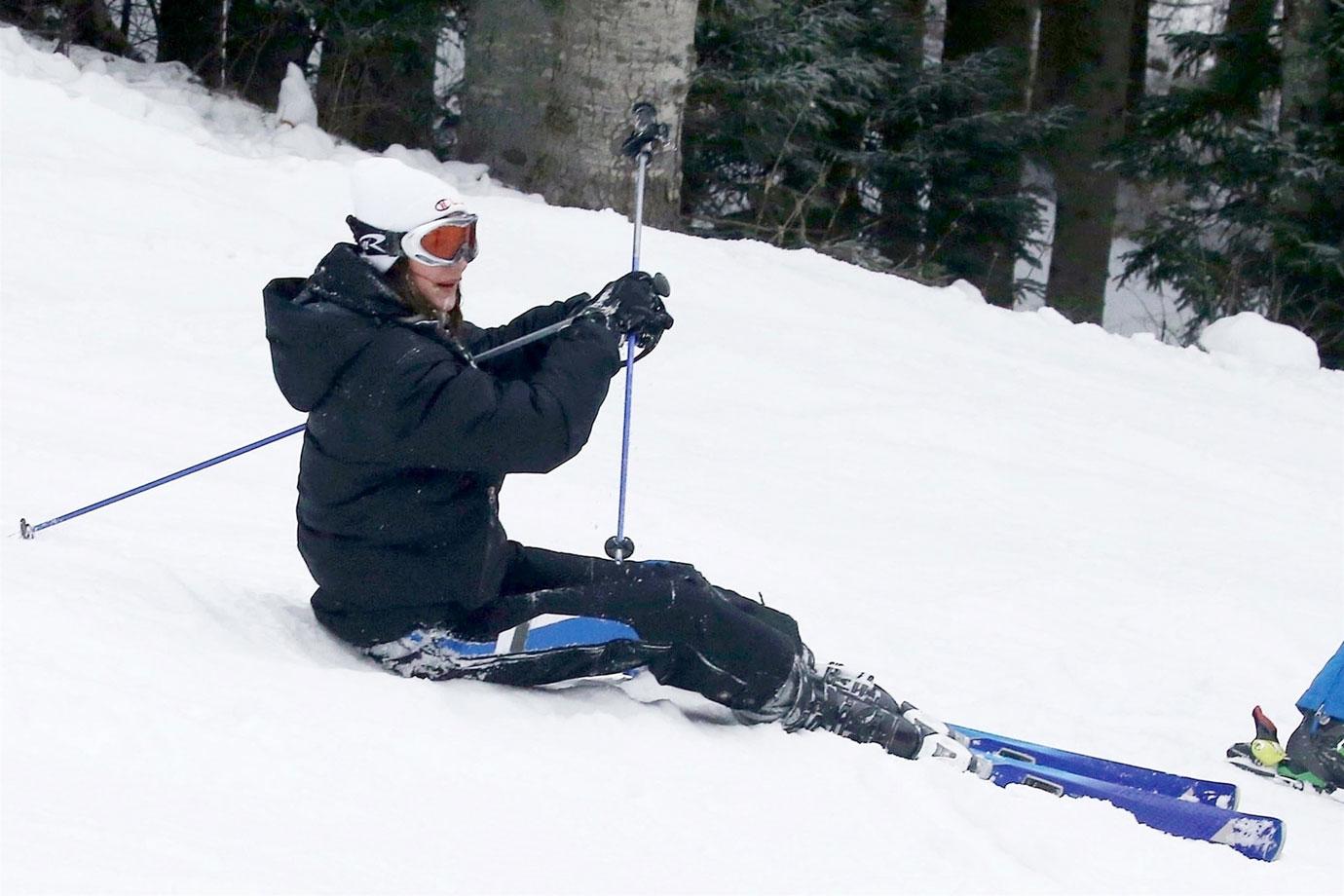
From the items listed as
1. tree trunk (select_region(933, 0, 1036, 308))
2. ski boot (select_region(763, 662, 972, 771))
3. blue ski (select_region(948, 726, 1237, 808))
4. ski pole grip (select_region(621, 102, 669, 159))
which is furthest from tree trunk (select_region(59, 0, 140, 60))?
blue ski (select_region(948, 726, 1237, 808))

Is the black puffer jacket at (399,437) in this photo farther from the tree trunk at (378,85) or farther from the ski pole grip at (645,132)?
the tree trunk at (378,85)

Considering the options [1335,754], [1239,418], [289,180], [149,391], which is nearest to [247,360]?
[149,391]

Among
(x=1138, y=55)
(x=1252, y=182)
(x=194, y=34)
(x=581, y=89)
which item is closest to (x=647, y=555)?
(x=581, y=89)

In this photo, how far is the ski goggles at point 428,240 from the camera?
3783mm

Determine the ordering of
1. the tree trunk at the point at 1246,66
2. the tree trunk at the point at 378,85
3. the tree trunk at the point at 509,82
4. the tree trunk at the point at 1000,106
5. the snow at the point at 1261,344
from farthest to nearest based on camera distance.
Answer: the tree trunk at the point at 1000,106
the tree trunk at the point at 1246,66
the tree trunk at the point at 378,85
the tree trunk at the point at 509,82
the snow at the point at 1261,344

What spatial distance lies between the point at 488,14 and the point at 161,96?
2.22 m

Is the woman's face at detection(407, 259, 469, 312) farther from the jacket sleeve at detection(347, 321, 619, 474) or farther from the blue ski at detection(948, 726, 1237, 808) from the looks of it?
the blue ski at detection(948, 726, 1237, 808)

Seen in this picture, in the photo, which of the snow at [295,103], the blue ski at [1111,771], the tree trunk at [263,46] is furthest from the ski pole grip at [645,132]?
the tree trunk at [263,46]

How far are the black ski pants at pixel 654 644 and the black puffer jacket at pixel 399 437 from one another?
11 centimetres

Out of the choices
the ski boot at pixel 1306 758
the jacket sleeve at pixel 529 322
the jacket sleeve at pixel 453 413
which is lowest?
the ski boot at pixel 1306 758

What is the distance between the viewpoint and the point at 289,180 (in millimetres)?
8977

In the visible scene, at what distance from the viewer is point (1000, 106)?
15367 millimetres

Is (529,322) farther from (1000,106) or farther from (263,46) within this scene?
(1000,106)

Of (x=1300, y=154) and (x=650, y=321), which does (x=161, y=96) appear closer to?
(x=650, y=321)
